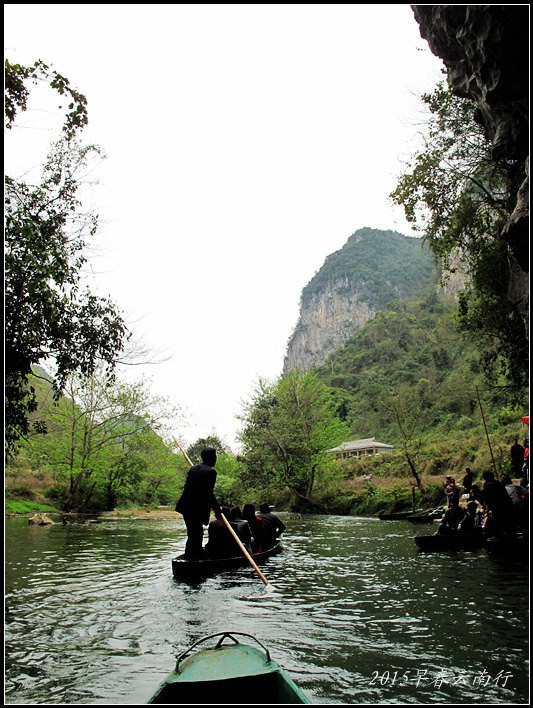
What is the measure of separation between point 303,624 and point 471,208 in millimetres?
14673

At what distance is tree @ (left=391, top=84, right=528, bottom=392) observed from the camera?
659 inches

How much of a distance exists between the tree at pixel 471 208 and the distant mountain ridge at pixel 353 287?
4267 inches

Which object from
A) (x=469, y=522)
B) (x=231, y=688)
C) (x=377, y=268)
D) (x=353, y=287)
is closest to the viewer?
(x=231, y=688)

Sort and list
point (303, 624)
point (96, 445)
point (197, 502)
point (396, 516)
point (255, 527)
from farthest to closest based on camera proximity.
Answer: point (96, 445), point (396, 516), point (255, 527), point (197, 502), point (303, 624)

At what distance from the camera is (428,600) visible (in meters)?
7.20

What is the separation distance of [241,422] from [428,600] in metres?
31.3

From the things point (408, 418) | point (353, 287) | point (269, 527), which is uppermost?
point (353, 287)

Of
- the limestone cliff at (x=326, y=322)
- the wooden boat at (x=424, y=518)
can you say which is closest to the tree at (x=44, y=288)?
the wooden boat at (x=424, y=518)

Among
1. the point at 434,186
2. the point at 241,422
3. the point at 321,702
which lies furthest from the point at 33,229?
the point at 241,422

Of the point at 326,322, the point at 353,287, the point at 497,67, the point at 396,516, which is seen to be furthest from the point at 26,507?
the point at 326,322

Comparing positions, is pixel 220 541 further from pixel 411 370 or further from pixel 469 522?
pixel 411 370

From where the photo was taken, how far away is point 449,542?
39.2 feet

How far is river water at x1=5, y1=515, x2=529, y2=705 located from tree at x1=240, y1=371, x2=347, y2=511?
77.1 ft

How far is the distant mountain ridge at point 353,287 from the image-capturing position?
136 metres
